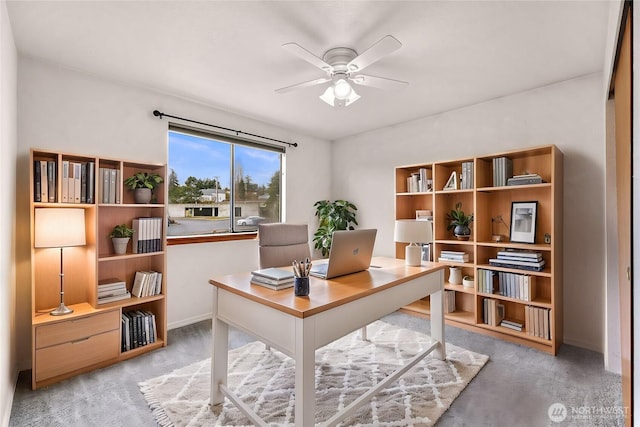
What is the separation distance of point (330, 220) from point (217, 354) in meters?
2.69

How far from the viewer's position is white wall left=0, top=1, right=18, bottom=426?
5.50 ft

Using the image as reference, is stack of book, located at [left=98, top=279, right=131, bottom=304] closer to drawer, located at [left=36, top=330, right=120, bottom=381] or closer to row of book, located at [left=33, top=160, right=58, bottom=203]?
drawer, located at [left=36, top=330, right=120, bottom=381]

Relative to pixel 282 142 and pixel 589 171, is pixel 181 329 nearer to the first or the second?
pixel 282 142

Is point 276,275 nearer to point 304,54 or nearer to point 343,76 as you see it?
point 304,54

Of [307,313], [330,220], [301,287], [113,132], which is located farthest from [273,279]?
[330,220]

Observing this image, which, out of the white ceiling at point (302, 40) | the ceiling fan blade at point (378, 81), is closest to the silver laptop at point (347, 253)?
the ceiling fan blade at point (378, 81)

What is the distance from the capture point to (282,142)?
414 cm

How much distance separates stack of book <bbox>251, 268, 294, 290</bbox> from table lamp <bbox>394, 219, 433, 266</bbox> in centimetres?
101

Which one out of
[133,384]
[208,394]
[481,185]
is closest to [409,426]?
[208,394]

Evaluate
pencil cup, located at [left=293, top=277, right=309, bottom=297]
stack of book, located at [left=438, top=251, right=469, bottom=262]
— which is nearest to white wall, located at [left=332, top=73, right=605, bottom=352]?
stack of book, located at [left=438, top=251, right=469, bottom=262]

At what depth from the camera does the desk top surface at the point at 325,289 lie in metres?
1.42

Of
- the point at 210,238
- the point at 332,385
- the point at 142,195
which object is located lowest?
the point at 332,385

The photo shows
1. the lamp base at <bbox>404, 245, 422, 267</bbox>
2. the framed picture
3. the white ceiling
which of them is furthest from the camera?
the framed picture

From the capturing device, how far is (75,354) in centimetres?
226
